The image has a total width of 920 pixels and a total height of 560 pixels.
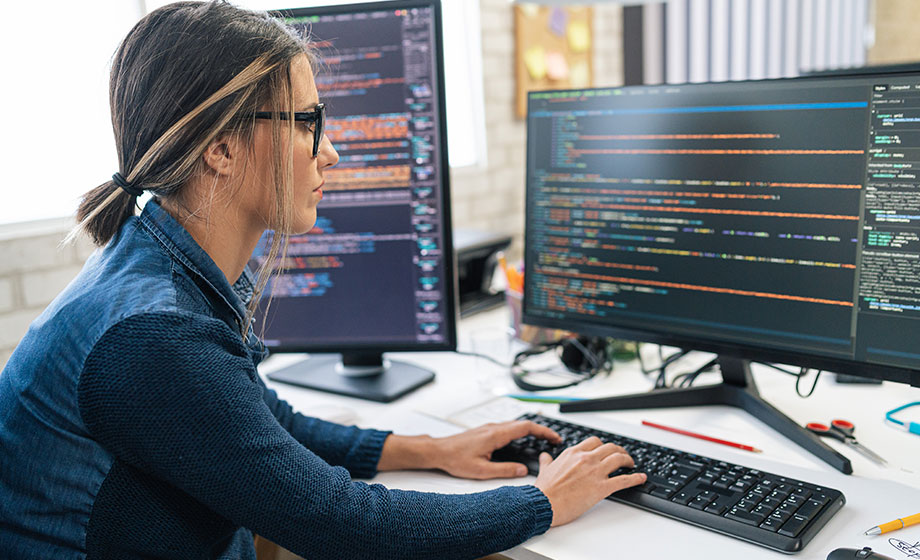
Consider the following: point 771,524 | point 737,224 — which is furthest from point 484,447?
point 737,224

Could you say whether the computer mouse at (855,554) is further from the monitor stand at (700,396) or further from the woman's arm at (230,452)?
the monitor stand at (700,396)

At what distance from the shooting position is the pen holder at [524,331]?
4.99ft

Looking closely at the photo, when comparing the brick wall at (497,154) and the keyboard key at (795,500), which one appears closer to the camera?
the keyboard key at (795,500)

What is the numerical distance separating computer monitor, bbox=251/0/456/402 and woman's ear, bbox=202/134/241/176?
44 centimetres

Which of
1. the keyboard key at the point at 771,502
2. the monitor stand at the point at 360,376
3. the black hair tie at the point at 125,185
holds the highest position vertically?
the black hair tie at the point at 125,185

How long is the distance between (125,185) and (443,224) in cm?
57

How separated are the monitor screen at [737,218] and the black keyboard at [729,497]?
8.5 inches

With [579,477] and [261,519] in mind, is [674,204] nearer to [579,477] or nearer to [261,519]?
[579,477]

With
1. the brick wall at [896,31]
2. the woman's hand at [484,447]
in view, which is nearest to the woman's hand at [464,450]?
the woman's hand at [484,447]

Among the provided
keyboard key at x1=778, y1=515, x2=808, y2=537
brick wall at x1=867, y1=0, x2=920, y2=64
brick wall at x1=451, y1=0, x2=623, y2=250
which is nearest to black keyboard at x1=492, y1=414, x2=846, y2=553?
keyboard key at x1=778, y1=515, x2=808, y2=537

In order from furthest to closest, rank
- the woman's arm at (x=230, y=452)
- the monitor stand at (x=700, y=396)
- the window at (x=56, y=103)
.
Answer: the window at (x=56, y=103), the monitor stand at (x=700, y=396), the woman's arm at (x=230, y=452)

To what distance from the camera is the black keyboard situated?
2.60 feet

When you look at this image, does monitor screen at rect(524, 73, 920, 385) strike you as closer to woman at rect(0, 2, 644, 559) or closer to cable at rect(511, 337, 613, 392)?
cable at rect(511, 337, 613, 392)

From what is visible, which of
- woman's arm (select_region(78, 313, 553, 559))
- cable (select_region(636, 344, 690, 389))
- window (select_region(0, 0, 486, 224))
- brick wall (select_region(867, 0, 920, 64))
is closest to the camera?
woman's arm (select_region(78, 313, 553, 559))
